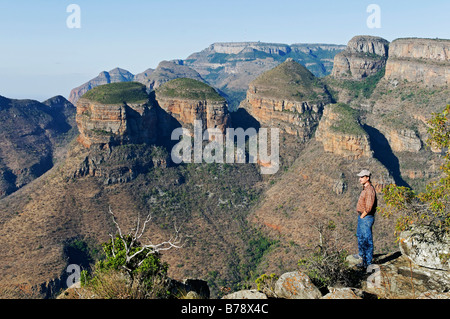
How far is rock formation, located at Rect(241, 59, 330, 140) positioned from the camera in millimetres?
98188

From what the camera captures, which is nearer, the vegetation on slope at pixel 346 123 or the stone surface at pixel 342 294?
the stone surface at pixel 342 294

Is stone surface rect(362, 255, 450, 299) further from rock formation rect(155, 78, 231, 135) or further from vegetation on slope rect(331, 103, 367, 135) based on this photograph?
rock formation rect(155, 78, 231, 135)

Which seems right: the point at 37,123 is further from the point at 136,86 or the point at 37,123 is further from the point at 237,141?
the point at 237,141

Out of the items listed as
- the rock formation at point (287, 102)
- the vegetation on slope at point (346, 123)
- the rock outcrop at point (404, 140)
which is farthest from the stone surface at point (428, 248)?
the rock formation at point (287, 102)

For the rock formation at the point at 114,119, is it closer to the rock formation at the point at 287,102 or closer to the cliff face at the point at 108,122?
the cliff face at the point at 108,122

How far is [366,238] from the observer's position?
1800 centimetres

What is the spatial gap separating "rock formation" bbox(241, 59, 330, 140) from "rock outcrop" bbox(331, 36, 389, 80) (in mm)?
24004

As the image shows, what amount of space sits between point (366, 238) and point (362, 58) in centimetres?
12394

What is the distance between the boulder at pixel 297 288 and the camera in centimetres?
1543

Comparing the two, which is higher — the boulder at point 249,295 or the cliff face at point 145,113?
the cliff face at point 145,113

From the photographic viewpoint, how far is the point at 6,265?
2109 inches

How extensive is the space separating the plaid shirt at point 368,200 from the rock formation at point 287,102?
266 ft

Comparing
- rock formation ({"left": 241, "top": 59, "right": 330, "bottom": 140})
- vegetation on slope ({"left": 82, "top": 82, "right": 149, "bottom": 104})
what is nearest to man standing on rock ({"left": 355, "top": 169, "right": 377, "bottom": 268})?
vegetation on slope ({"left": 82, "top": 82, "right": 149, "bottom": 104})
